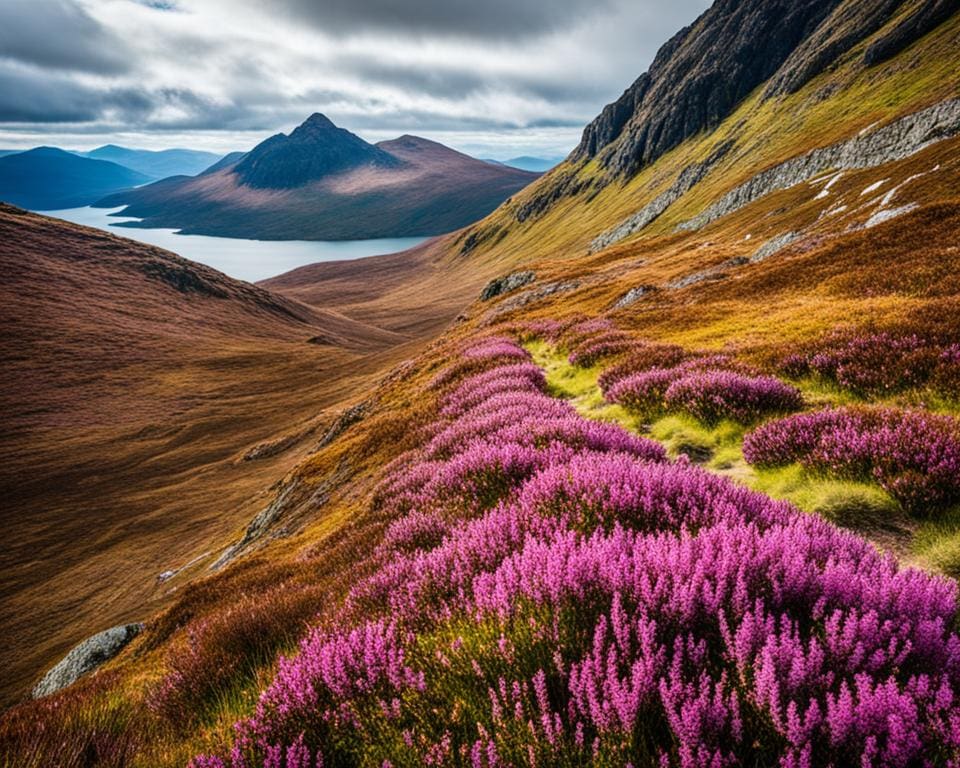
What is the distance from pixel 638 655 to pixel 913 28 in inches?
6568

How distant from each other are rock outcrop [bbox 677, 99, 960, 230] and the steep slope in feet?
272

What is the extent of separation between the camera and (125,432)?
103 m

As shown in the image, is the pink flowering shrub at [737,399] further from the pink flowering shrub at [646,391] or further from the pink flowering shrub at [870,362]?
the pink flowering shrub at [870,362]

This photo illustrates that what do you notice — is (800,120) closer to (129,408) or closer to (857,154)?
(857,154)

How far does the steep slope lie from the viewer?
55.0 m

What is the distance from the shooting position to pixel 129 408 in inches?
4434

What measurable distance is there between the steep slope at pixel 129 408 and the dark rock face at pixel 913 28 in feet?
436

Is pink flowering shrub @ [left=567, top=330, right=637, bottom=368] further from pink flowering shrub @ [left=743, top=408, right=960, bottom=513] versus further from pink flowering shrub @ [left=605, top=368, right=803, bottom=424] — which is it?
pink flowering shrub @ [left=743, top=408, right=960, bottom=513]

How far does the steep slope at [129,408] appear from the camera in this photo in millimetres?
54969

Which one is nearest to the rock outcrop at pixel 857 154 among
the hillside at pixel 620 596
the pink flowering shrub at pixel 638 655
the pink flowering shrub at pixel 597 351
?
the pink flowering shrub at pixel 597 351

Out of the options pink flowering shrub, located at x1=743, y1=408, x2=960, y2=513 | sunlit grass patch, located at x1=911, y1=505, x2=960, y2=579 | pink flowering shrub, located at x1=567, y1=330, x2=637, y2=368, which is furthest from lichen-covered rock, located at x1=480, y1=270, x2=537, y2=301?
sunlit grass patch, located at x1=911, y1=505, x2=960, y2=579

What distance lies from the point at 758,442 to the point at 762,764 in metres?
5.59

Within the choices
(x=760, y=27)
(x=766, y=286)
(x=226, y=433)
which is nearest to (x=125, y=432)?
(x=226, y=433)

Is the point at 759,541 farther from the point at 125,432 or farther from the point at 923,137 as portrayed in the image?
the point at 125,432
